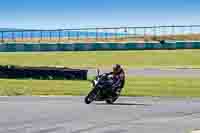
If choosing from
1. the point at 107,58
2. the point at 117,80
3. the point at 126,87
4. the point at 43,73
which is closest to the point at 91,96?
the point at 117,80

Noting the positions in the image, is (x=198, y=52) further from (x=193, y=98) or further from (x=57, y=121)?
(x=57, y=121)

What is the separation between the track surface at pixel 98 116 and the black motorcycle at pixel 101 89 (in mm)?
291

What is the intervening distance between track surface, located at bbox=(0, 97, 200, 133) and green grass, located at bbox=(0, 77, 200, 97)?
3.96 metres

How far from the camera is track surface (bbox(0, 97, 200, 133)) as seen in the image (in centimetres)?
1514

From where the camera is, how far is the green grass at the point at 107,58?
5847cm

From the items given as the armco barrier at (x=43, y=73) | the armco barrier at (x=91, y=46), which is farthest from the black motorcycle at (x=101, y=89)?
the armco barrier at (x=91, y=46)

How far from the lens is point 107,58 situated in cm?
6334

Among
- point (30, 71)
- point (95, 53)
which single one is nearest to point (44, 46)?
point (95, 53)

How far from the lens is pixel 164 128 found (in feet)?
50.4

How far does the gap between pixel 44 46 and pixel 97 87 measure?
5281 cm

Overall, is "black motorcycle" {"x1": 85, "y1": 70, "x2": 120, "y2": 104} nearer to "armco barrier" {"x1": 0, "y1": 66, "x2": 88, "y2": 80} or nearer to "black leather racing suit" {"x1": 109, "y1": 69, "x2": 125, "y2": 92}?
"black leather racing suit" {"x1": 109, "y1": 69, "x2": 125, "y2": 92}

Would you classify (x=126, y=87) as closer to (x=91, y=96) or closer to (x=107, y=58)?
(x=91, y=96)

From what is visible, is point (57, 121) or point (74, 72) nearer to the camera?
point (57, 121)

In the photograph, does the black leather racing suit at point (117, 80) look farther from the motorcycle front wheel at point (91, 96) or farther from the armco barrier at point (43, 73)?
the armco barrier at point (43, 73)
